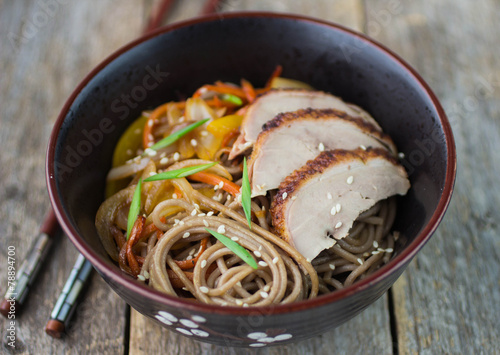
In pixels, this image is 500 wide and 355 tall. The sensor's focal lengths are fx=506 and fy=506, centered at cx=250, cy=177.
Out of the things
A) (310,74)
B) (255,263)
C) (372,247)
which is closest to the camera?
(255,263)

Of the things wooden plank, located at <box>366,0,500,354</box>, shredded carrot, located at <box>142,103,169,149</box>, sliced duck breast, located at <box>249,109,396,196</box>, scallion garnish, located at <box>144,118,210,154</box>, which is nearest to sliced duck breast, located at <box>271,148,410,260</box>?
sliced duck breast, located at <box>249,109,396,196</box>

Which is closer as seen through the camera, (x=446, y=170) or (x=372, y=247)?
(x=446, y=170)

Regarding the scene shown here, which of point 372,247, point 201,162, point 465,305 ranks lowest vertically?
point 465,305

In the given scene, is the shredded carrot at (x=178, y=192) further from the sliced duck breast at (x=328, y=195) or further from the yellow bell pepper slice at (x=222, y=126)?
the sliced duck breast at (x=328, y=195)

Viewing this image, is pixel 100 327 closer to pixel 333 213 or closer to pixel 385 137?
pixel 333 213

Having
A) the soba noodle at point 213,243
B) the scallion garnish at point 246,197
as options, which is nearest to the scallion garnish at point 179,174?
the soba noodle at point 213,243

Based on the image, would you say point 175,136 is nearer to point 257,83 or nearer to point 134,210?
point 134,210

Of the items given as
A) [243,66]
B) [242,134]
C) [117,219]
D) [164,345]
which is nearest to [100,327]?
[164,345]
